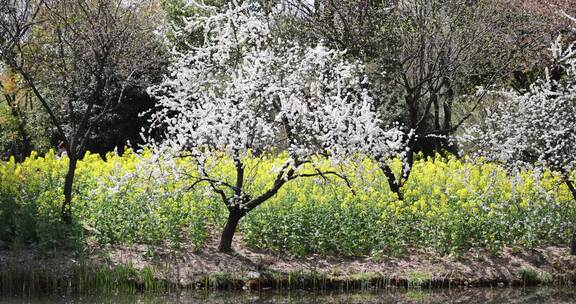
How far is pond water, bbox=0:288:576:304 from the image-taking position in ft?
36.9

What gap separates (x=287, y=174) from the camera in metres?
12.7

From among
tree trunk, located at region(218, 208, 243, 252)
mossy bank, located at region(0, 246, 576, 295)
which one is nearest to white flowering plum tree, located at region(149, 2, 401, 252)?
tree trunk, located at region(218, 208, 243, 252)

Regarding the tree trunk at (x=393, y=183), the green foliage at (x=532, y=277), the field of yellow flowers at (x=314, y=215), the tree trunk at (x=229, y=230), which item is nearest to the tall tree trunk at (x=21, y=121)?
the field of yellow flowers at (x=314, y=215)

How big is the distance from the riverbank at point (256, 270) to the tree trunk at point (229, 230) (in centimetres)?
16

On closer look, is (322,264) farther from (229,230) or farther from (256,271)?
(229,230)

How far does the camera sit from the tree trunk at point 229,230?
509 inches

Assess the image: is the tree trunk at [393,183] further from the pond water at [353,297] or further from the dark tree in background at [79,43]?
the dark tree in background at [79,43]

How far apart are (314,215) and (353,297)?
1.86 metres

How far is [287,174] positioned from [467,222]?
A: 3232mm

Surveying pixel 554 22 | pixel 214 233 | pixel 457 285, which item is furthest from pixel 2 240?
pixel 554 22

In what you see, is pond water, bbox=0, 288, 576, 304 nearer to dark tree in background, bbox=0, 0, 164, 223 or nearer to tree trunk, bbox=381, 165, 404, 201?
dark tree in background, bbox=0, 0, 164, 223

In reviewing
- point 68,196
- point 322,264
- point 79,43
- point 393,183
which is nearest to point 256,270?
point 322,264

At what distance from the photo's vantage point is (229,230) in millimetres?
13008

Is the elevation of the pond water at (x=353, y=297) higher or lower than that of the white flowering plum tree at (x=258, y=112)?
lower
